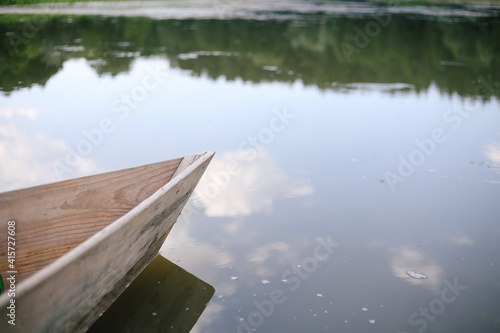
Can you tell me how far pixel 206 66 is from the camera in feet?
31.8

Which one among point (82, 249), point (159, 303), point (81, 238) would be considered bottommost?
point (159, 303)

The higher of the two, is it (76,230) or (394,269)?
(76,230)

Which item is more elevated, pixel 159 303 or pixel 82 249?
pixel 82 249

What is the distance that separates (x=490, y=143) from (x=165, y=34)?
9.75 metres

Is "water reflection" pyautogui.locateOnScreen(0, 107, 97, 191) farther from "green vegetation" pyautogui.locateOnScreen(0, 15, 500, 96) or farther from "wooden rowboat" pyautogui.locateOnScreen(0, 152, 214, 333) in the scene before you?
"green vegetation" pyautogui.locateOnScreen(0, 15, 500, 96)

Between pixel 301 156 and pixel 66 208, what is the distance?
280 cm

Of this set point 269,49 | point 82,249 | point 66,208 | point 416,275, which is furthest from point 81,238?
point 269,49

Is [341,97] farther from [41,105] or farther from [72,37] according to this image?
[72,37]

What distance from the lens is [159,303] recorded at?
2881mm

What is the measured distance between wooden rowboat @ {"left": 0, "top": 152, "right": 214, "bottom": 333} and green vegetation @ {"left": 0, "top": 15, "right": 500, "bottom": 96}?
17.9 feet

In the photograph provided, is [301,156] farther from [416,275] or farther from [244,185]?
[416,275]

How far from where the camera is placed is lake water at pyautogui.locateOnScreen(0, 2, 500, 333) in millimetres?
2975

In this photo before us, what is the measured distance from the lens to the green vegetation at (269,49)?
8.98 metres

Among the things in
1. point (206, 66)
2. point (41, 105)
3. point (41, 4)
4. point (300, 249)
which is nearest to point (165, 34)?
point (206, 66)
